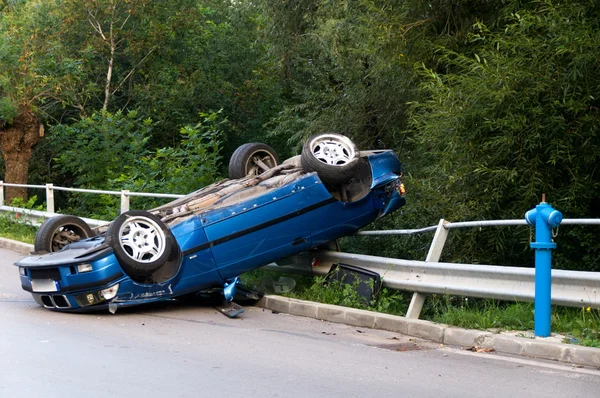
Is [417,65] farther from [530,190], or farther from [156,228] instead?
[156,228]

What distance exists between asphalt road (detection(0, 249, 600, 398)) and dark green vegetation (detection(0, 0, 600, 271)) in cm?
325

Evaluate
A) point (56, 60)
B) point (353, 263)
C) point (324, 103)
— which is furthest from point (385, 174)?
point (56, 60)

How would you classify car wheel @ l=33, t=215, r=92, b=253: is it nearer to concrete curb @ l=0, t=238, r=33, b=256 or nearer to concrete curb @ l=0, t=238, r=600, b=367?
concrete curb @ l=0, t=238, r=600, b=367

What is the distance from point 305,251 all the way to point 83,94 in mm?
16998

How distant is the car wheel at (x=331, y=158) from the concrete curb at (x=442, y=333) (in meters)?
1.52

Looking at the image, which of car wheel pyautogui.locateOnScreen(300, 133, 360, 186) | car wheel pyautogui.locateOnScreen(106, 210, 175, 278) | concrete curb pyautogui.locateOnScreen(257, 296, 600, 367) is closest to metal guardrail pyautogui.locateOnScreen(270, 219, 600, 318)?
concrete curb pyautogui.locateOnScreen(257, 296, 600, 367)

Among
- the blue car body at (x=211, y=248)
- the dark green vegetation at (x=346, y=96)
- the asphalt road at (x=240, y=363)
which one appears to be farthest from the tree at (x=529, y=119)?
the asphalt road at (x=240, y=363)

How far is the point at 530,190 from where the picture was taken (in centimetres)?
975

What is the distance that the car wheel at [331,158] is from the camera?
9484 mm

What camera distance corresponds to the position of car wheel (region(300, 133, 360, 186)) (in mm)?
9484

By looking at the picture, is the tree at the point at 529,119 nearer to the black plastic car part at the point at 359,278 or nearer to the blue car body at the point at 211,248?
the blue car body at the point at 211,248

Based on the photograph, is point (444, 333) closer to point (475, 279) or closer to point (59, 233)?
point (475, 279)

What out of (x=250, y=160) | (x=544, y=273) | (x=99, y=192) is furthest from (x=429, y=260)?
(x=99, y=192)

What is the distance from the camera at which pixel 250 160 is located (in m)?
11.4
